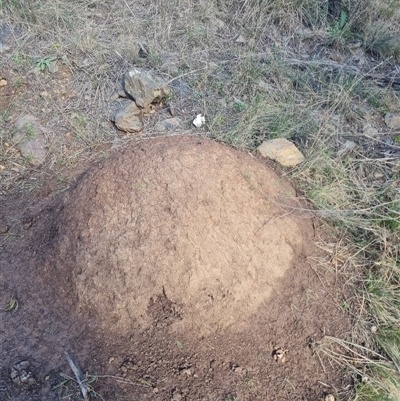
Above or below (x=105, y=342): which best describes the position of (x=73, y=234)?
above

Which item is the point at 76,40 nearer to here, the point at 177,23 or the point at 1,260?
the point at 177,23

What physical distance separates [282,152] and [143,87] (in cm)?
107

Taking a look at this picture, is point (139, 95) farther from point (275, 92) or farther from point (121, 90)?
point (275, 92)

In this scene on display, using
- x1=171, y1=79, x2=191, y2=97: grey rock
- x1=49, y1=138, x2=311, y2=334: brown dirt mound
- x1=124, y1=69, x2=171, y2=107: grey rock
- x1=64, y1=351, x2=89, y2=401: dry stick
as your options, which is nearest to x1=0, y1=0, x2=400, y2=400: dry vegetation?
x1=171, y1=79, x2=191, y2=97: grey rock

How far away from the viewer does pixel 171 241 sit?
1.76 metres

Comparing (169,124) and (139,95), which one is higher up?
(139,95)

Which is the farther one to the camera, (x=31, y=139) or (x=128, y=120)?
(x=128, y=120)

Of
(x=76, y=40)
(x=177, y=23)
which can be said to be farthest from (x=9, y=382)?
(x=177, y=23)

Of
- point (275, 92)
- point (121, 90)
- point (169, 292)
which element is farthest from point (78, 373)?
point (275, 92)

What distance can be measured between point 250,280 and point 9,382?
3.35 ft

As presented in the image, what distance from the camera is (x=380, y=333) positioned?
191 centimetres

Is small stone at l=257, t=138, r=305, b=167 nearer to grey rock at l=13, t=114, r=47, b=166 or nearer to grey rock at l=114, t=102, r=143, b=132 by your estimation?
grey rock at l=114, t=102, r=143, b=132

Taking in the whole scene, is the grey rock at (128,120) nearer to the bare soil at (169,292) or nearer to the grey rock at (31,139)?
the grey rock at (31,139)

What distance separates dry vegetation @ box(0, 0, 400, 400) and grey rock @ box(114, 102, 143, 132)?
8cm
